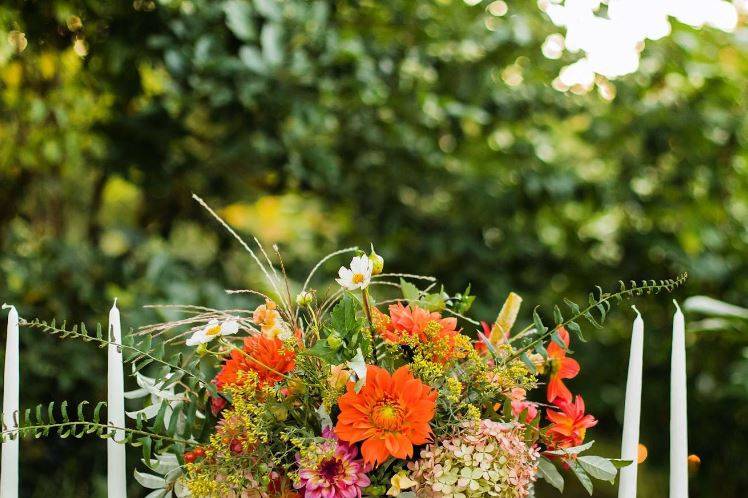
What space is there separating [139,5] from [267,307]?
1.13 m

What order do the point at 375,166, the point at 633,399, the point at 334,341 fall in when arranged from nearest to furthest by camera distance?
the point at 334,341, the point at 633,399, the point at 375,166

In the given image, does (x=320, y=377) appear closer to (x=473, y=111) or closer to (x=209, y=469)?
(x=209, y=469)

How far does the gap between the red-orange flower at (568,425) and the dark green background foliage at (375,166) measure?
1086mm

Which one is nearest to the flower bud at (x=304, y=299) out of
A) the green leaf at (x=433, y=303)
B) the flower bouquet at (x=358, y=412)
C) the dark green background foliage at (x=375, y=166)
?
the flower bouquet at (x=358, y=412)

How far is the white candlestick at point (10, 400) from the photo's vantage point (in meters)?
0.77

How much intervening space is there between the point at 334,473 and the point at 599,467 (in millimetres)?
241

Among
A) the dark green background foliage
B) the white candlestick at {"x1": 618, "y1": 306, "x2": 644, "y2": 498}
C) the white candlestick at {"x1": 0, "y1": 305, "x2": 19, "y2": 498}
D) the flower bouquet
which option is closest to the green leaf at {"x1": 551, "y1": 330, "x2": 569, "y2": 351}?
the flower bouquet

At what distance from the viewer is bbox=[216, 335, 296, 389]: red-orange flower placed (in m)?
0.70

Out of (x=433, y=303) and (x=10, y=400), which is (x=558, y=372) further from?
(x=10, y=400)

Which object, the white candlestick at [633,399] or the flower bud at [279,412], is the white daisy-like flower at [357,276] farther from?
the white candlestick at [633,399]

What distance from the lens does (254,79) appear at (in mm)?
1641

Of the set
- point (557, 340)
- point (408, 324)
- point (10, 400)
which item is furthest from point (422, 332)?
point (10, 400)

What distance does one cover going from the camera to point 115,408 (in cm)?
78

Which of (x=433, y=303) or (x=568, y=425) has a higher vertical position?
(x=433, y=303)
